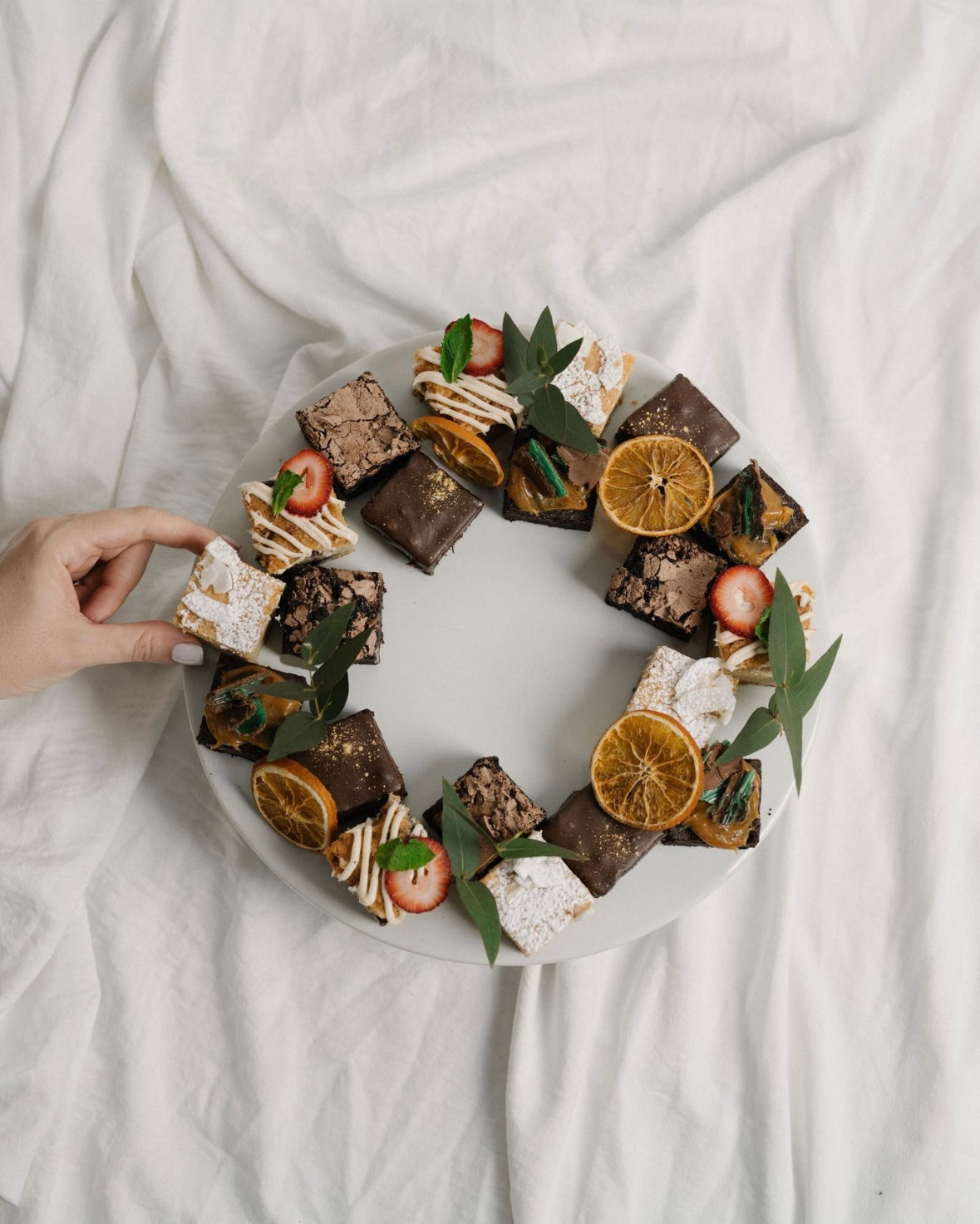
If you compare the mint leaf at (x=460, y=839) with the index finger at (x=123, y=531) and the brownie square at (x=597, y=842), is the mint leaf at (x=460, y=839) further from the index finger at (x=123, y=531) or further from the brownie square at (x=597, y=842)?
the index finger at (x=123, y=531)

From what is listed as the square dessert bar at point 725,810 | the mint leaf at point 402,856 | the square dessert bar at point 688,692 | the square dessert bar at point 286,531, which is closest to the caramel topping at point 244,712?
the square dessert bar at point 286,531

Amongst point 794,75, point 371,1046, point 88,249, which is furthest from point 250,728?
point 794,75

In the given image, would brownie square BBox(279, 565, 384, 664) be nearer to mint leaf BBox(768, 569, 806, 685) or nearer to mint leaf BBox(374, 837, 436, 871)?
mint leaf BBox(374, 837, 436, 871)

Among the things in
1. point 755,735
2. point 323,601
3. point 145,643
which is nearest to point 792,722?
point 755,735

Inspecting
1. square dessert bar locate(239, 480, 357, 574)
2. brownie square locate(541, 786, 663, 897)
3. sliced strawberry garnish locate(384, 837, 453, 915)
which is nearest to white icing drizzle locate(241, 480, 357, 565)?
square dessert bar locate(239, 480, 357, 574)

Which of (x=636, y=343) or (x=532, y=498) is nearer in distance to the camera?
(x=532, y=498)

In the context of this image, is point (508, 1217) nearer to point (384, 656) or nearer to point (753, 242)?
point (384, 656)

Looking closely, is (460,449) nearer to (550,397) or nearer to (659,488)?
(550,397)
